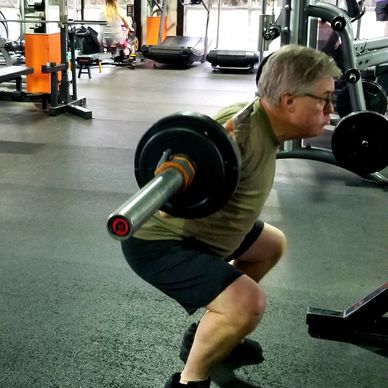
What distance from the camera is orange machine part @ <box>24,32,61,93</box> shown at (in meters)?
5.44

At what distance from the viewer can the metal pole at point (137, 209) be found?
0.65 metres

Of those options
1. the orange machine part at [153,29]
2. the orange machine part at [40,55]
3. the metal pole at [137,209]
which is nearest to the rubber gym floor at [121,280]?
the metal pole at [137,209]

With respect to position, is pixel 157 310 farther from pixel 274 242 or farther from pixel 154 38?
pixel 154 38

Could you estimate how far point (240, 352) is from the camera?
158 cm

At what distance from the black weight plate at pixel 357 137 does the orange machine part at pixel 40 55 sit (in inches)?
149

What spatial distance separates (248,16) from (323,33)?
499 centimetres

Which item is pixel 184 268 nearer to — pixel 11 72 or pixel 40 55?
pixel 11 72

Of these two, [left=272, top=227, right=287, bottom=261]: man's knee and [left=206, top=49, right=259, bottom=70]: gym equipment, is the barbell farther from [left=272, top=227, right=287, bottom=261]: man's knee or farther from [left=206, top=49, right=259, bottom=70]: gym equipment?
[left=206, top=49, right=259, bottom=70]: gym equipment

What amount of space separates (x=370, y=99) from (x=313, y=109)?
2883 millimetres

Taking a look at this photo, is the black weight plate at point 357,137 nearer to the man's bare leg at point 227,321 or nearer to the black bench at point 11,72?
the man's bare leg at point 227,321

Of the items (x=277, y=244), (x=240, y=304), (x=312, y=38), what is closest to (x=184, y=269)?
(x=240, y=304)

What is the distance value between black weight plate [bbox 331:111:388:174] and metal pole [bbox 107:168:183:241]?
1.66 meters

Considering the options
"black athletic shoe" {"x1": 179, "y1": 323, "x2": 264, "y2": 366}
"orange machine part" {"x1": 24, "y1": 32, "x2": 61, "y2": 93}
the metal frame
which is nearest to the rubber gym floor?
"black athletic shoe" {"x1": 179, "y1": 323, "x2": 264, "y2": 366}

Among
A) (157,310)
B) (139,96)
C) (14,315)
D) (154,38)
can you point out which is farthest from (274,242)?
(154,38)
